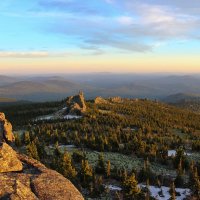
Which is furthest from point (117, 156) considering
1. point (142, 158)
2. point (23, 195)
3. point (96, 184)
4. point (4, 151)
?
point (23, 195)

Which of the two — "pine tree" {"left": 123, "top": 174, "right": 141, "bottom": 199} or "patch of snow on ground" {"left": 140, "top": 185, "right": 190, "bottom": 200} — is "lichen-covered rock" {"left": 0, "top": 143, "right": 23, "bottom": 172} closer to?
"pine tree" {"left": 123, "top": 174, "right": 141, "bottom": 199}

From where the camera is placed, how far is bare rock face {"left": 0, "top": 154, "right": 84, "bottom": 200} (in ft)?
72.0

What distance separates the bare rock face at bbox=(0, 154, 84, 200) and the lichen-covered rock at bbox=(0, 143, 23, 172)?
64 centimetres

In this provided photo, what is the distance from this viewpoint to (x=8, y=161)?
26312 millimetres

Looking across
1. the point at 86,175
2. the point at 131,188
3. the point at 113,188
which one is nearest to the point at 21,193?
the point at 131,188

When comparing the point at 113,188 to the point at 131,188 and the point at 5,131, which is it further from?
the point at 5,131

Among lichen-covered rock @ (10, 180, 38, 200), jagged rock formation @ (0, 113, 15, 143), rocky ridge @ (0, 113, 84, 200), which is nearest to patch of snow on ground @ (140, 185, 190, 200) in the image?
rocky ridge @ (0, 113, 84, 200)

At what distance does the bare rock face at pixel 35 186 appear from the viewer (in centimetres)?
2194

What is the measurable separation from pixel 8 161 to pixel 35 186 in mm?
3595

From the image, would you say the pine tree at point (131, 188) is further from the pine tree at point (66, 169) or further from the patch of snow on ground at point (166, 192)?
the pine tree at point (66, 169)

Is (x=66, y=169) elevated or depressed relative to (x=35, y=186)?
depressed

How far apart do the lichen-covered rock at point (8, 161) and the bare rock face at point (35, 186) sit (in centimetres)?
64

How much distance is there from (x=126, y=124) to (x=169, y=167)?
58097 millimetres

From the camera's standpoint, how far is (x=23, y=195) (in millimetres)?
21844
